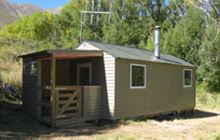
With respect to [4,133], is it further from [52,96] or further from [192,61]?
[192,61]

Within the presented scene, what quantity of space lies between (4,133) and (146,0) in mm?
29418

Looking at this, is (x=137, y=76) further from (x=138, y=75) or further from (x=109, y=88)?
(x=109, y=88)

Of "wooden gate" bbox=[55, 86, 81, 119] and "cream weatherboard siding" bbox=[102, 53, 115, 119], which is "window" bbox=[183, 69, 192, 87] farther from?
"wooden gate" bbox=[55, 86, 81, 119]

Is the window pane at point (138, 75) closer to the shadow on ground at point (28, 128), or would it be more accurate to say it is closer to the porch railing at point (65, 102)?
the shadow on ground at point (28, 128)

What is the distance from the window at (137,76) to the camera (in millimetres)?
14570

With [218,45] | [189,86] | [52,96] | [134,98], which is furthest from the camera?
[218,45]

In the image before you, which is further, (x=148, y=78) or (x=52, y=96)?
(x=148, y=78)

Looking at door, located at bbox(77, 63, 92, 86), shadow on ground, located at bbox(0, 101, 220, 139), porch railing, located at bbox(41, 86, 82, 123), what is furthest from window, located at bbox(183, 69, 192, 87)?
porch railing, located at bbox(41, 86, 82, 123)

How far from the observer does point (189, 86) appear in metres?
19.1

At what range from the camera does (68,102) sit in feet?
42.8

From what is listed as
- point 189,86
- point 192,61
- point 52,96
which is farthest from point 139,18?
point 52,96

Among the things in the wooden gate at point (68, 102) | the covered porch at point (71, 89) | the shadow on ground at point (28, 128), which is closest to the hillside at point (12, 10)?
the covered porch at point (71, 89)

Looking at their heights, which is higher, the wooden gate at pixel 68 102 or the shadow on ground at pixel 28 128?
the wooden gate at pixel 68 102

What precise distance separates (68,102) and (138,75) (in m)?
3.39
